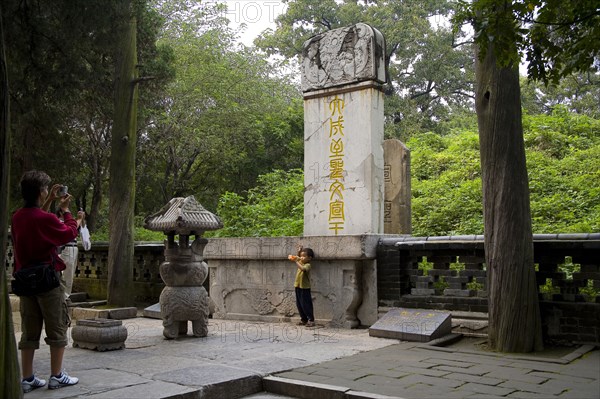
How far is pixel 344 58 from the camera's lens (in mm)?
9109

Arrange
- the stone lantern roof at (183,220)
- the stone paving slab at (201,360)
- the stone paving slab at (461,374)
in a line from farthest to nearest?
1. the stone lantern roof at (183,220)
2. the stone paving slab at (201,360)
3. the stone paving slab at (461,374)

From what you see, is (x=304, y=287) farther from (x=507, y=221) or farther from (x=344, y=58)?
(x=344, y=58)

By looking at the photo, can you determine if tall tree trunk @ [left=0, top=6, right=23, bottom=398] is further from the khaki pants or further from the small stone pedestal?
the small stone pedestal

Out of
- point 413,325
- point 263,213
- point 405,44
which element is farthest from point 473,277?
point 405,44

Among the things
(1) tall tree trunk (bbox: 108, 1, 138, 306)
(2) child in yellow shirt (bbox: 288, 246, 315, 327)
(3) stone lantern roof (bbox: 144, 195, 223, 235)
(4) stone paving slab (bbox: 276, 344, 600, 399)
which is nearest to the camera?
(4) stone paving slab (bbox: 276, 344, 600, 399)

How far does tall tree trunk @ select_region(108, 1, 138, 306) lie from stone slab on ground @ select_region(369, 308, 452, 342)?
525 centimetres

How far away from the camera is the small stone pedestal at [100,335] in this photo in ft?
20.9

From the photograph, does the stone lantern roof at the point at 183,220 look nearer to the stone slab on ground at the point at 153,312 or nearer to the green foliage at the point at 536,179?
the stone slab on ground at the point at 153,312

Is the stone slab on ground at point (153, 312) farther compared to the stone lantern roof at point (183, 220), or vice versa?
the stone slab on ground at point (153, 312)

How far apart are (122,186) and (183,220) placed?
12.8ft

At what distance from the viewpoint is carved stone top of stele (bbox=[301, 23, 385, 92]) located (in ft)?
29.0

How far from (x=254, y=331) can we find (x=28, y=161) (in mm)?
6456

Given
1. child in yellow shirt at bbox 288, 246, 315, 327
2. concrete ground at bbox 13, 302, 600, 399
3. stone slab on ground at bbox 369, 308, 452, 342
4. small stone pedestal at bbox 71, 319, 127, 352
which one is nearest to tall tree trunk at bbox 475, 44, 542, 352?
concrete ground at bbox 13, 302, 600, 399

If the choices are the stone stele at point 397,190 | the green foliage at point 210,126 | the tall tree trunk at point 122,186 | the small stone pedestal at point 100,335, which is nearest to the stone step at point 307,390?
the small stone pedestal at point 100,335
